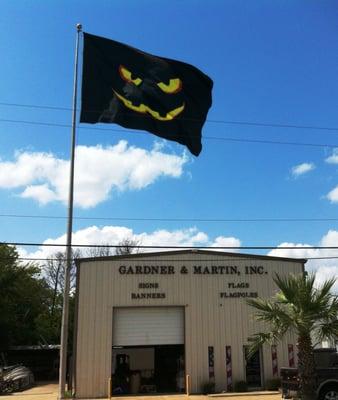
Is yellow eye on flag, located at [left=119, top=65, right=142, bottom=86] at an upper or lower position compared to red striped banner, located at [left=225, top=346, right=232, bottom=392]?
upper

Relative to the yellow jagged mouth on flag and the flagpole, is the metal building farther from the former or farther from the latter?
the yellow jagged mouth on flag

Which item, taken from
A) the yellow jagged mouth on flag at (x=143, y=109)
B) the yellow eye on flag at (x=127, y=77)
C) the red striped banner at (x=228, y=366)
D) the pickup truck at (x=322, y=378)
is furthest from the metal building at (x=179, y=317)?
the yellow eye on flag at (x=127, y=77)

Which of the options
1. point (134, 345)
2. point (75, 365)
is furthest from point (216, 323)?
point (75, 365)

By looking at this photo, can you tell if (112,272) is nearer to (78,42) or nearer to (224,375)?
(224,375)

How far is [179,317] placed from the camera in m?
26.9

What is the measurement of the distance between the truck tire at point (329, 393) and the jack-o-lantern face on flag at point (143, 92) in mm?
8892

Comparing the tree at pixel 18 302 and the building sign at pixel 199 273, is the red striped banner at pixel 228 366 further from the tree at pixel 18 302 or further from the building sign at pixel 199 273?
the tree at pixel 18 302

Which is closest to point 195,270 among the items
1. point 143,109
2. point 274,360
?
point 274,360

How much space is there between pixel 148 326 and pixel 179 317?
163 centimetres

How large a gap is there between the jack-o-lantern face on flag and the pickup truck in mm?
8182

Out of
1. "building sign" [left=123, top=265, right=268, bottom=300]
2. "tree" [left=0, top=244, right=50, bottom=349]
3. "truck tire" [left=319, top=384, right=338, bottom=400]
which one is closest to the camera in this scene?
"truck tire" [left=319, top=384, right=338, bottom=400]

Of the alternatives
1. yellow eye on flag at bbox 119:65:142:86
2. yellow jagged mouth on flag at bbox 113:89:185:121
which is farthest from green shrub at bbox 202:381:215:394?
yellow eye on flag at bbox 119:65:142:86

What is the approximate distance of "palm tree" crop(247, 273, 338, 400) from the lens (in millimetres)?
15734

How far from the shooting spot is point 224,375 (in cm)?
2598
